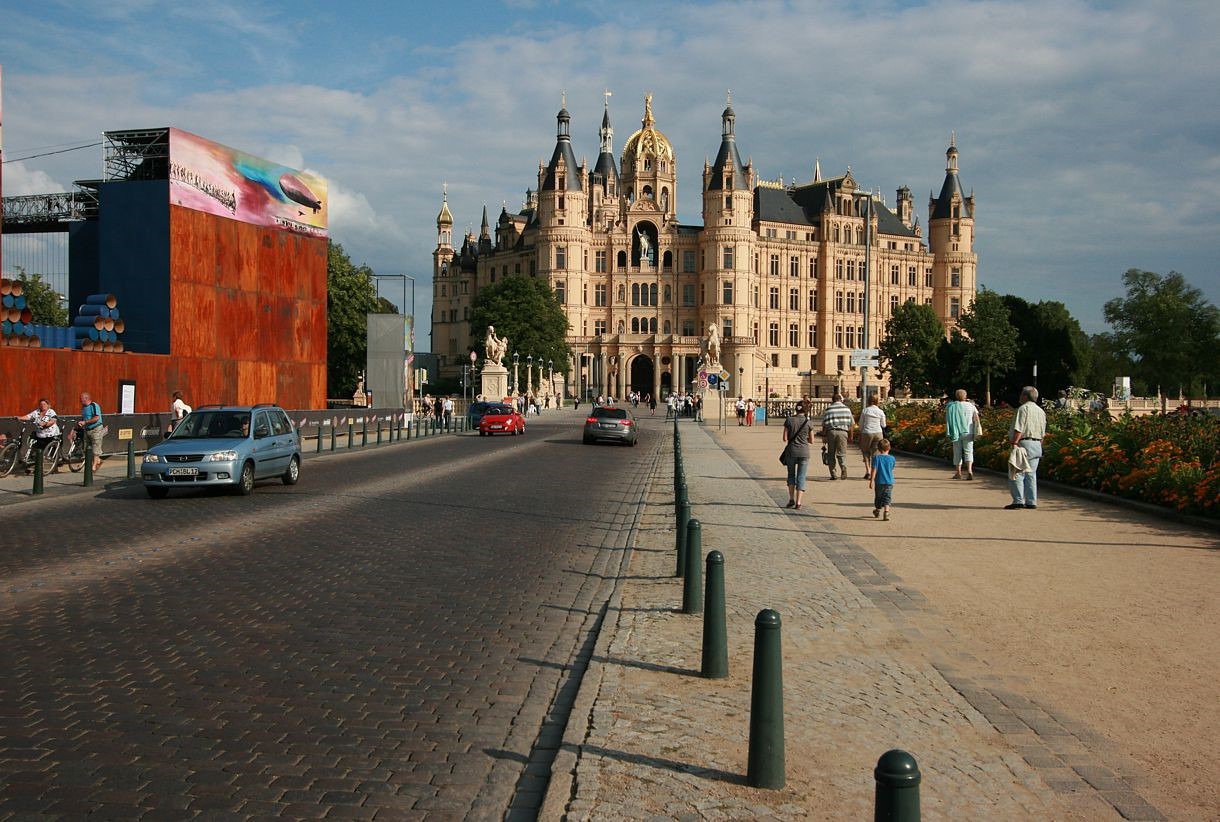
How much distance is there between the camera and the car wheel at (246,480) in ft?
58.3

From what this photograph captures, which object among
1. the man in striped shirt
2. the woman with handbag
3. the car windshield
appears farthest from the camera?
the man in striped shirt

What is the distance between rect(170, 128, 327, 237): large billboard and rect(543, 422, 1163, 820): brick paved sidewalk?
32.5 m

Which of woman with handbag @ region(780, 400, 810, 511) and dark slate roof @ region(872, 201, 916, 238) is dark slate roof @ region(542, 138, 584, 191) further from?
woman with handbag @ region(780, 400, 810, 511)

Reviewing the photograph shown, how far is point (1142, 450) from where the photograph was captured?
648 inches

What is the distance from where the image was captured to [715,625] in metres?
6.51

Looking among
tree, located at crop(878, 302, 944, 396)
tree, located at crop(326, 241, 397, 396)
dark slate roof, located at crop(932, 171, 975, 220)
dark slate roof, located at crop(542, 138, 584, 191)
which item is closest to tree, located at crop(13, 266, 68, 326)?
tree, located at crop(326, 241, 397, 396)

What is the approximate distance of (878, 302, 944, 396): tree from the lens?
106 metres

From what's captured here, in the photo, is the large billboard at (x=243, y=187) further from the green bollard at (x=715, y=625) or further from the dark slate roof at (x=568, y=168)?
the dark slate roof at (x=568, y=168)

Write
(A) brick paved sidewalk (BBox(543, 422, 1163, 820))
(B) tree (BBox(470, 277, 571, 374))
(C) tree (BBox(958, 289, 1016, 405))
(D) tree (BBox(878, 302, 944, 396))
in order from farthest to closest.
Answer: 1. (D) tree (BBox(878, 302, 944, 396))
2. (B) tree (BBox(470, 277, 571, 374))
3. (C) tree (BBox(958, 289, 1016, 405))
4. (A) brick paved sidewalk (BBox(543, 422, 1163, 820))

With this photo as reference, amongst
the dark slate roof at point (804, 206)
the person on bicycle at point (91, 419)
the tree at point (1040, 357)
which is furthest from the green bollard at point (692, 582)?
the dark slate roof at point (804, 206)

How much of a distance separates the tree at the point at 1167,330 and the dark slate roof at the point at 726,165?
43.0 metres

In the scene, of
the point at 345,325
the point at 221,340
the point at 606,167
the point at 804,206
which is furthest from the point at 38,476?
the point at 804,206

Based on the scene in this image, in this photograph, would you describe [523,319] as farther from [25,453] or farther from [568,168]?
[25,453]

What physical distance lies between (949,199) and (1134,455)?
4966 inches
